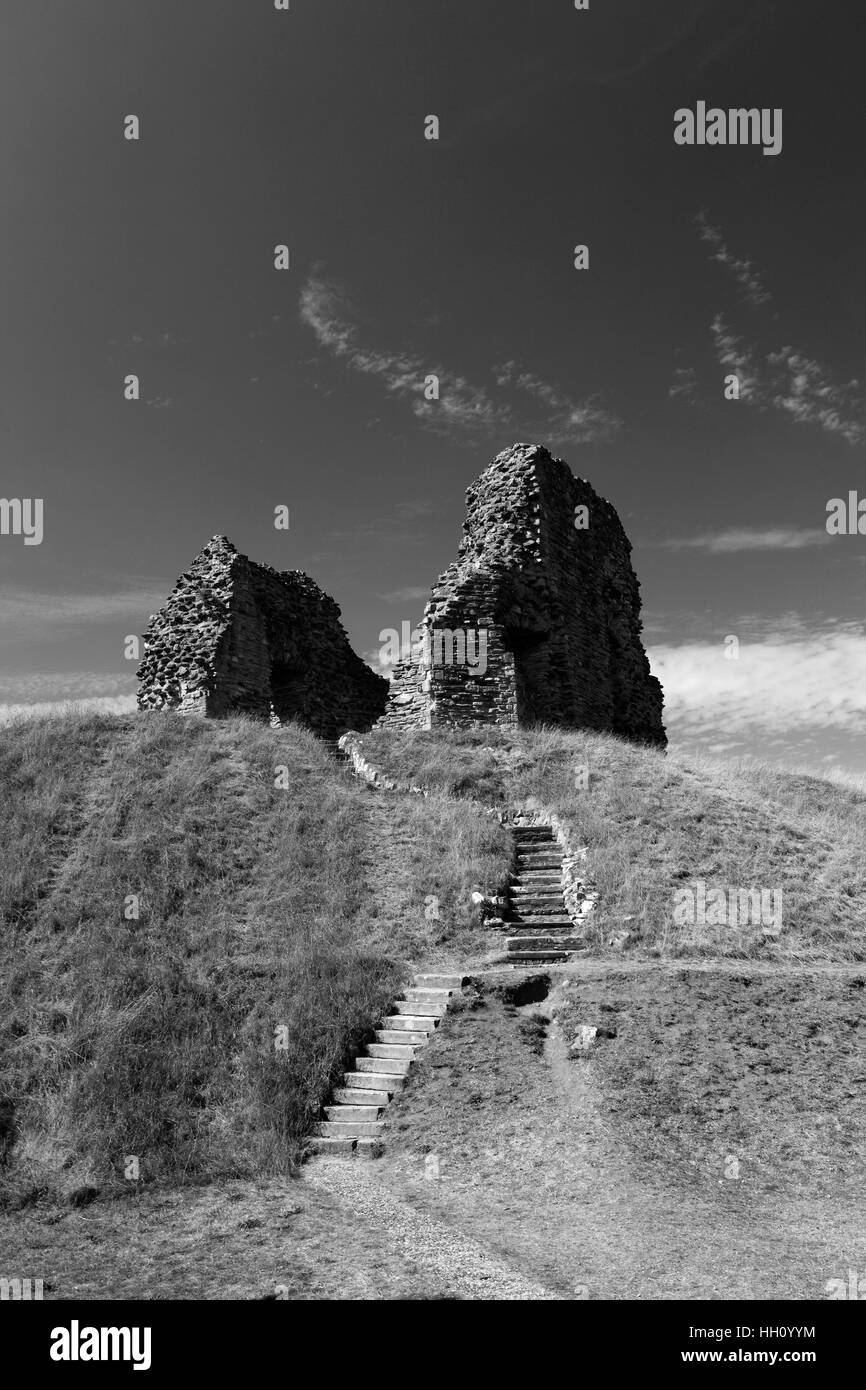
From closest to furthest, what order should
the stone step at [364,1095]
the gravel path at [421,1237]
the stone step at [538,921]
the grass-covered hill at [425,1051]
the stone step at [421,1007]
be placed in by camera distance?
the gravel path at [421,1237]
the grass-covered hill at [425,1051]
the stone step at [364,1095]
the stone step at [421,1007]
the stone step at [538,921]

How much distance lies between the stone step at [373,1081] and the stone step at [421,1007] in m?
1.09

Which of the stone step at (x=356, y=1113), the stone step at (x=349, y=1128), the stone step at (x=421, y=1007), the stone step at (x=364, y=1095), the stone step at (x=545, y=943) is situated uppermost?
the stone step at (x=545, y=943)

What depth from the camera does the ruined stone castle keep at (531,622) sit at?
866 inches

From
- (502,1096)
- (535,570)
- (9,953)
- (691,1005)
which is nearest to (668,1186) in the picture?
(502,1096)

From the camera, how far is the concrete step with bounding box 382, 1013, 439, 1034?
10398mm

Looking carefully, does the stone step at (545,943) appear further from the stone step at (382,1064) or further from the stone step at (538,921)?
the stone step at (382,1064)

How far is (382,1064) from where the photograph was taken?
9875 millimetres

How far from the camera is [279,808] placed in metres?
16.5

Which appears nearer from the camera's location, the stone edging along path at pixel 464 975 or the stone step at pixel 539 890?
the stone edging along path at pixel 464 975

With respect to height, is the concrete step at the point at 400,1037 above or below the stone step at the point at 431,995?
below

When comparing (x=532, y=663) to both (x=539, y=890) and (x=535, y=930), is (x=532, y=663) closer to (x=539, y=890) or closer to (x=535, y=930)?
(x=539, y=890)

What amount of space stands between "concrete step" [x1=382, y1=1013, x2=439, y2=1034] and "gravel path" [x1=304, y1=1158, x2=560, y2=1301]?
2.06 m

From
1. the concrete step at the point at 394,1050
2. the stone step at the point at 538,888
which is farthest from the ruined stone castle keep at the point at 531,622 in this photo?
the concrete step at the point at 394,1050
